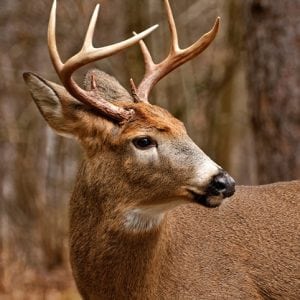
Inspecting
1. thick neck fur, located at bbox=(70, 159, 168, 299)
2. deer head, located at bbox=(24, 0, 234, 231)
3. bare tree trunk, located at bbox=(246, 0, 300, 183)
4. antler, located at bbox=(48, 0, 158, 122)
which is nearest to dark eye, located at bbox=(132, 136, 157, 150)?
deer head, located at bbox=(24, 0, 234, 231)

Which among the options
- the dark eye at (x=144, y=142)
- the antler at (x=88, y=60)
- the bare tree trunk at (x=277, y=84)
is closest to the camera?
the antler at (x=88, y=60)

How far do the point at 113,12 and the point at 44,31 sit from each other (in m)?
1.29

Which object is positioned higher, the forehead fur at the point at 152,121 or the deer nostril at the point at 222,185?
the forehead fur at the point at 152,121

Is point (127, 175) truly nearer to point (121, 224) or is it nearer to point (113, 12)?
→ point (121, 224)

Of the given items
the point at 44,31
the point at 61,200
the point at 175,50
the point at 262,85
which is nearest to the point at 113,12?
the point at 44,31

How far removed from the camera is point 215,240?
298 inches

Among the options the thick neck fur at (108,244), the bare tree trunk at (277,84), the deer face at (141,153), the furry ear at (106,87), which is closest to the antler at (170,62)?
the furry ear at (106,87)

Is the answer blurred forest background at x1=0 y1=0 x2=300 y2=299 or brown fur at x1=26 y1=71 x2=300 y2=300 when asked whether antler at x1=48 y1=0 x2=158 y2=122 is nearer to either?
brown fur at x1=26 y1=71 x2=300 y2=300

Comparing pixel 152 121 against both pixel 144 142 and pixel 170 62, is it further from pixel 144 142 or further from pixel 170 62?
pixel 170 62

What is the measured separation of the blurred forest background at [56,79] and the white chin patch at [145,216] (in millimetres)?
5745

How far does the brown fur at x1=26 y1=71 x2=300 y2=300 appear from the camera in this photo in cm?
700

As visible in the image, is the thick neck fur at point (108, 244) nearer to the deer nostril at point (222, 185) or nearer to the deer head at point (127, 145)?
the deer head at point (127, 145)

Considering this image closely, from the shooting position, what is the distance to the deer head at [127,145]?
6836 mm

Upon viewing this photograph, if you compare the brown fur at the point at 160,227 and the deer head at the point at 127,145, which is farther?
the brown fur at the point at 160,227
